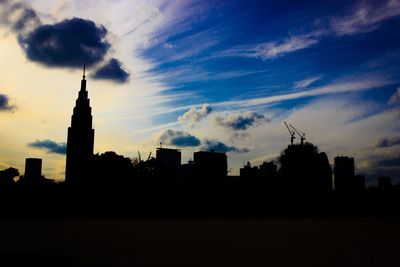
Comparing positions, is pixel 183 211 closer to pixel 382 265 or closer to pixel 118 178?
pixel 118 178

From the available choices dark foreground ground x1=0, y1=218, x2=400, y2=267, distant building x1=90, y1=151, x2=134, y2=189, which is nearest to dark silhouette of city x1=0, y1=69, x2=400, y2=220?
distant building x1=90, y1=151, x2=134, y2=189

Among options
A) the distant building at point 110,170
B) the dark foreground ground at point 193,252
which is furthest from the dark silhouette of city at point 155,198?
the dark foreground ground at point 193,252

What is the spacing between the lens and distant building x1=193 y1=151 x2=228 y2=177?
173413 millimetres

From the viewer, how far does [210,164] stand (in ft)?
594

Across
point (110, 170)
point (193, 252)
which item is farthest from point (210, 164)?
point (193, 252)

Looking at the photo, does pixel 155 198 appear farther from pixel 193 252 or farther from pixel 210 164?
pixel 210 164

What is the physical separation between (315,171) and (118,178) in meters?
81.0

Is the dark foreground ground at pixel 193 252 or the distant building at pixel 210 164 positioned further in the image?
the distant building at pixel 210 164

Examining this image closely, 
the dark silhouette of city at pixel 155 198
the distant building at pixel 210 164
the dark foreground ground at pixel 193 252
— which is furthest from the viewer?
the distant building at pixel 210 164

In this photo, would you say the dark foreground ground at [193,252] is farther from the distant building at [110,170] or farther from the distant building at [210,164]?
the distant building at [210,164]

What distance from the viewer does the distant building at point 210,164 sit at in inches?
A: 6827

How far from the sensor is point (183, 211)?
74.4 m

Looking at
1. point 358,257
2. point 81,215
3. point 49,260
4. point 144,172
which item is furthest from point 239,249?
point 144,172

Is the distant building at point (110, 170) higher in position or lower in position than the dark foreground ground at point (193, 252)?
higher
